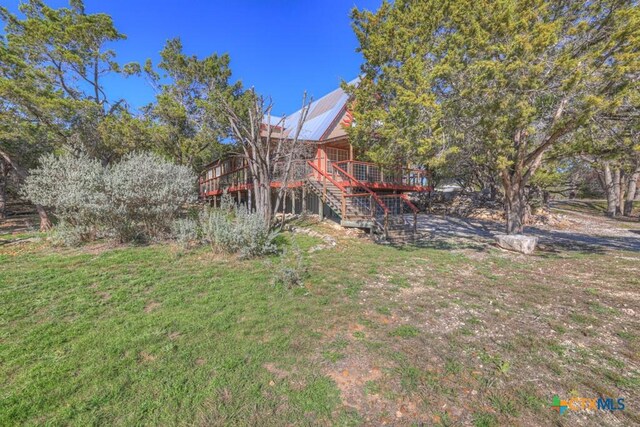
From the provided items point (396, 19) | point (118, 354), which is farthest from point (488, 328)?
point (396, 19)

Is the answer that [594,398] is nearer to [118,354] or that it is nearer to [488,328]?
[488,328]

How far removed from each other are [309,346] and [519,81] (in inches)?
310

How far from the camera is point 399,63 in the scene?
1345 cm

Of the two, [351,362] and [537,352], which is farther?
[537,352]

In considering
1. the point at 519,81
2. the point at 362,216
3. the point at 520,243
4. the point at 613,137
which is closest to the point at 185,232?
the point at 362,216

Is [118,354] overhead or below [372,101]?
below

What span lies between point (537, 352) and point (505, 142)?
6286mm

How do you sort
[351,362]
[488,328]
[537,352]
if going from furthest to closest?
[488,328] → [537,352] → [351,362]

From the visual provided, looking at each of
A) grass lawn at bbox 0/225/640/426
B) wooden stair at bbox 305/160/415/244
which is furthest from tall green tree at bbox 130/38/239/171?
grass lawn at bbox 0/225/640/426

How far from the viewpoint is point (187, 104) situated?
18.7 metres

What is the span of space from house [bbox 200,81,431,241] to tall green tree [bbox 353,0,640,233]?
2908mm

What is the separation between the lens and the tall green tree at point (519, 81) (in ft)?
20.8

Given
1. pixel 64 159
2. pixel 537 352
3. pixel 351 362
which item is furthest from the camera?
pixel 64 159

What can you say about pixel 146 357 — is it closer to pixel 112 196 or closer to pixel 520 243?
pixel 112 196
